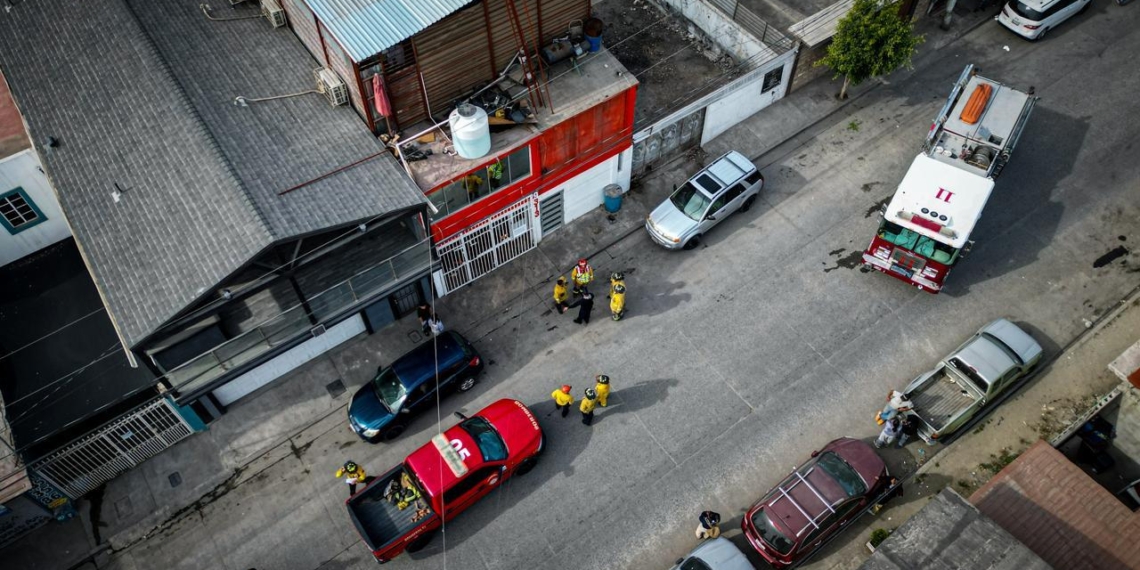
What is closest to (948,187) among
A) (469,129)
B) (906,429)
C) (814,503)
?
(906,429)

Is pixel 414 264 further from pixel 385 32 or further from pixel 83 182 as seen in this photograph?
pixel 83 182

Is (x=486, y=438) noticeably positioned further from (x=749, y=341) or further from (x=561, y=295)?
(x=749, y=341)

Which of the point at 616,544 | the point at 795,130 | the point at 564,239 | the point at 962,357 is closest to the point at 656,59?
the point at 795,130

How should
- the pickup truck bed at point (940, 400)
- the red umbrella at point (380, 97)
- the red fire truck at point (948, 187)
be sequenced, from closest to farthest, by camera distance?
the red umbrella at point (380, 97), the pickup truck bed at point (940, 400), the red fire truck at point (948, 187)

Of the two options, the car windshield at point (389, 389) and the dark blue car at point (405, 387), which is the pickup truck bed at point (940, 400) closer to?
the dark blue car at point (405, 387)

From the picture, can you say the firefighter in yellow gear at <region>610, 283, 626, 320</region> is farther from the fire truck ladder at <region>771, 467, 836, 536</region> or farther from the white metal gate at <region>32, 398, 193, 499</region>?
the white metal gate at <region>32, 398, 193, 499</region>

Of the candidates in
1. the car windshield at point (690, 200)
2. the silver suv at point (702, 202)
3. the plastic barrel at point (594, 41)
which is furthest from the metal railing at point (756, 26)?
the plastic barrel at point (594, 41)

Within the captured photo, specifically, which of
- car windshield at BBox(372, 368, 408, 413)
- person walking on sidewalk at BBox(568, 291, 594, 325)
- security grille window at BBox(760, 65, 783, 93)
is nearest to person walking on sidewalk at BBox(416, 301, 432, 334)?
car windshield at BBox(372, 368, 408, 413)
